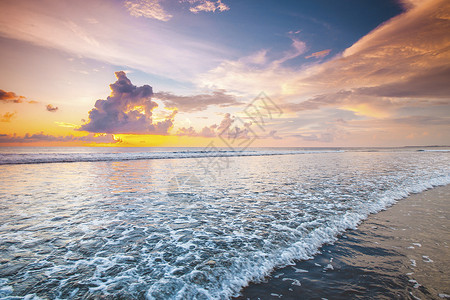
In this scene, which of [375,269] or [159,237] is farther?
[159,237]

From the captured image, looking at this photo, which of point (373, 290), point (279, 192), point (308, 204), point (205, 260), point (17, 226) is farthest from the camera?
point (279, 192)

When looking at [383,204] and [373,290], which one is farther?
[383,204]

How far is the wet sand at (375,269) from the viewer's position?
423 cm

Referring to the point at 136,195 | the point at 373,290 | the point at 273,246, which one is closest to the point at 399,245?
the point at 373,290

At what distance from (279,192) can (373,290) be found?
8522mm

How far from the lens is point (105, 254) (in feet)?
17.9

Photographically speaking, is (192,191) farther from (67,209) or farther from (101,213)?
(67,209)

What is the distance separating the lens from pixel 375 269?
5.03 m

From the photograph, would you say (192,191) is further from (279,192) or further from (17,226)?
(17,226)

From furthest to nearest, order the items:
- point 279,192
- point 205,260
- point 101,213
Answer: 1. point 279,192
2. point 101,213
3. point 205,260

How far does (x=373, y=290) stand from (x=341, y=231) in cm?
332

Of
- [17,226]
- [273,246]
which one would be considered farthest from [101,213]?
[273,246]

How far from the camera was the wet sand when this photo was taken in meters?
4.23

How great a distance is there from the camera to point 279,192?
42.0 ft
